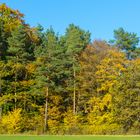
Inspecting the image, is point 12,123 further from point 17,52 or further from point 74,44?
point 74,44

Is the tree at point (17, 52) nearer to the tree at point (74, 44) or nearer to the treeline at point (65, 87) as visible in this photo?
the treeline at point (65, 87)

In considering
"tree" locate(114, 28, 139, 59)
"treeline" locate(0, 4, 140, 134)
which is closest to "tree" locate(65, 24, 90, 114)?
"treeline" locate(0, 4, 140, 134)

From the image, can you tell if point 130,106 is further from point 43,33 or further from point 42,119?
point 43,33

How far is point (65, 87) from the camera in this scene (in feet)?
198

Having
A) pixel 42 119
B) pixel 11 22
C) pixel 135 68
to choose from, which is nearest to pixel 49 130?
pixel 42 119

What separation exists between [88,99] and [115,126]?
7.53 m

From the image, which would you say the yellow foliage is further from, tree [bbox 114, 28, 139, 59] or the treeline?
tree [bbox 114, 28, 139, 59]

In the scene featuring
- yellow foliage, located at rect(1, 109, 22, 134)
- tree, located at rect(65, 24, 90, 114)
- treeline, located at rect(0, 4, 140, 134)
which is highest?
tree, located at rect(65, 24, 90, 114)

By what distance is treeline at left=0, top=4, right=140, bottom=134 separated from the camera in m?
53.6

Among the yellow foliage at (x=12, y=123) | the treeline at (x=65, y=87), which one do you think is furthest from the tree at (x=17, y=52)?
the yellow foliage at (x=12, y=123)

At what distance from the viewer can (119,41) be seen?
2530 inches

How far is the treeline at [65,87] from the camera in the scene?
53.6 metres

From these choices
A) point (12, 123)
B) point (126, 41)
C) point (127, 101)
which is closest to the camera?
point (12, 123)

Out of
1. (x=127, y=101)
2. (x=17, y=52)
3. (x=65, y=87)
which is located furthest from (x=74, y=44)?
(x=127, y=101)
